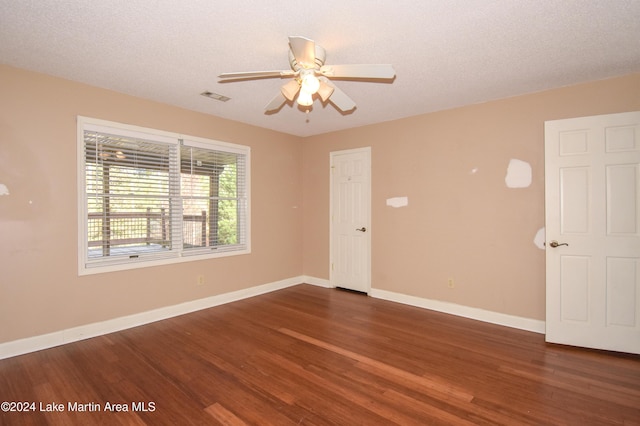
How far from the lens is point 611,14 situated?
2.08 metres

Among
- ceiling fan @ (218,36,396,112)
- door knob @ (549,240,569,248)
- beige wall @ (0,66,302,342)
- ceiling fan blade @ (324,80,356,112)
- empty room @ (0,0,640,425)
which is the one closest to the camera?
ceiling fan @ (218,36,396,112)

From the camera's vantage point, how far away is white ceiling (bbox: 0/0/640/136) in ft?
6.68

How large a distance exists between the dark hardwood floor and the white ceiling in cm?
258

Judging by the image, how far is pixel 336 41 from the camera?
241 centimetres

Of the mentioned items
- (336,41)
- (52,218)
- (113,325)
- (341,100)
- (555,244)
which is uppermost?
(336,41)

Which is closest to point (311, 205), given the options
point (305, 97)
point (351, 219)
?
point (351, 219)

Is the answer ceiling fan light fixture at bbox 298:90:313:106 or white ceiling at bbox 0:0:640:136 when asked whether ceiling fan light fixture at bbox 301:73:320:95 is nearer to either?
ceiling fan light fixture at bbox 298:90:313:106

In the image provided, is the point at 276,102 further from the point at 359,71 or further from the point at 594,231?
the point at 594,231

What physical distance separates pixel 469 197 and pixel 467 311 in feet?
4.58

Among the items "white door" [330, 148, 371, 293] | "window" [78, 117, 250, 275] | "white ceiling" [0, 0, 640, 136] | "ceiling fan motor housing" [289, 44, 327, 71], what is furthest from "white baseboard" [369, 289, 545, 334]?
"ceiling fan motor housing" [289, 44, 327, 71]

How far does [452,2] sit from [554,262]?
2.68 metres

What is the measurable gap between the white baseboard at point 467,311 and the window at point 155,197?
7.26 feet

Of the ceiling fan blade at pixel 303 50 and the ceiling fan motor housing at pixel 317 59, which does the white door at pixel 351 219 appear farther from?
the ceiling fan blade at pixel 303 50

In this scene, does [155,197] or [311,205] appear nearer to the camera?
[155,197]
